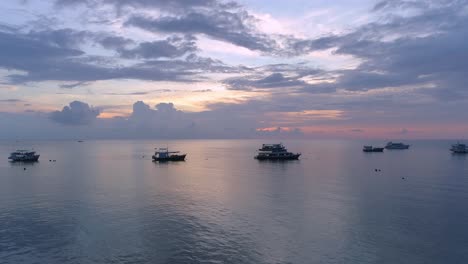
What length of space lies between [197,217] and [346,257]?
85.0 ft

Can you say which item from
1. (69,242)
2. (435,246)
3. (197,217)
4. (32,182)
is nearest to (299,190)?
(197,217)

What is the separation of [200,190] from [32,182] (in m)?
Answer: 50.0

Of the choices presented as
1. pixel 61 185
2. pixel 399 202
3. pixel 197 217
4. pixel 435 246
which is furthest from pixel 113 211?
pixel 399 202

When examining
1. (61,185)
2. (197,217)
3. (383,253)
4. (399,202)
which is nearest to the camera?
(383,253)

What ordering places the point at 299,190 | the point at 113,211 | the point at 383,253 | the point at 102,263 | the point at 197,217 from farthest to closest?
the point at 299,190, the point at 113,211, the point at 197,217, the point at 383,253, the point at 102,263

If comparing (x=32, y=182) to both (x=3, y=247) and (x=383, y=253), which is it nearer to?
(x=3, y=247)

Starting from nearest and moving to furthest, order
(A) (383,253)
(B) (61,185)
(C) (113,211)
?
(A) (383,253)
(C) (113,211)
(B) (61,185)

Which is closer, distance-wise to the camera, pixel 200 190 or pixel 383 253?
pixel 383 253

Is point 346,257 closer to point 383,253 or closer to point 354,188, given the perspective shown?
point 383,253

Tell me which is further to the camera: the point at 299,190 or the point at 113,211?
the point at 299,190

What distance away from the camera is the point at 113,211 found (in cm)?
5988

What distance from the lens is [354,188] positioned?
8575 cm

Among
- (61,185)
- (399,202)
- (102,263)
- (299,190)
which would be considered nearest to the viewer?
(102,263)

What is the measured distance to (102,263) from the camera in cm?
3722
